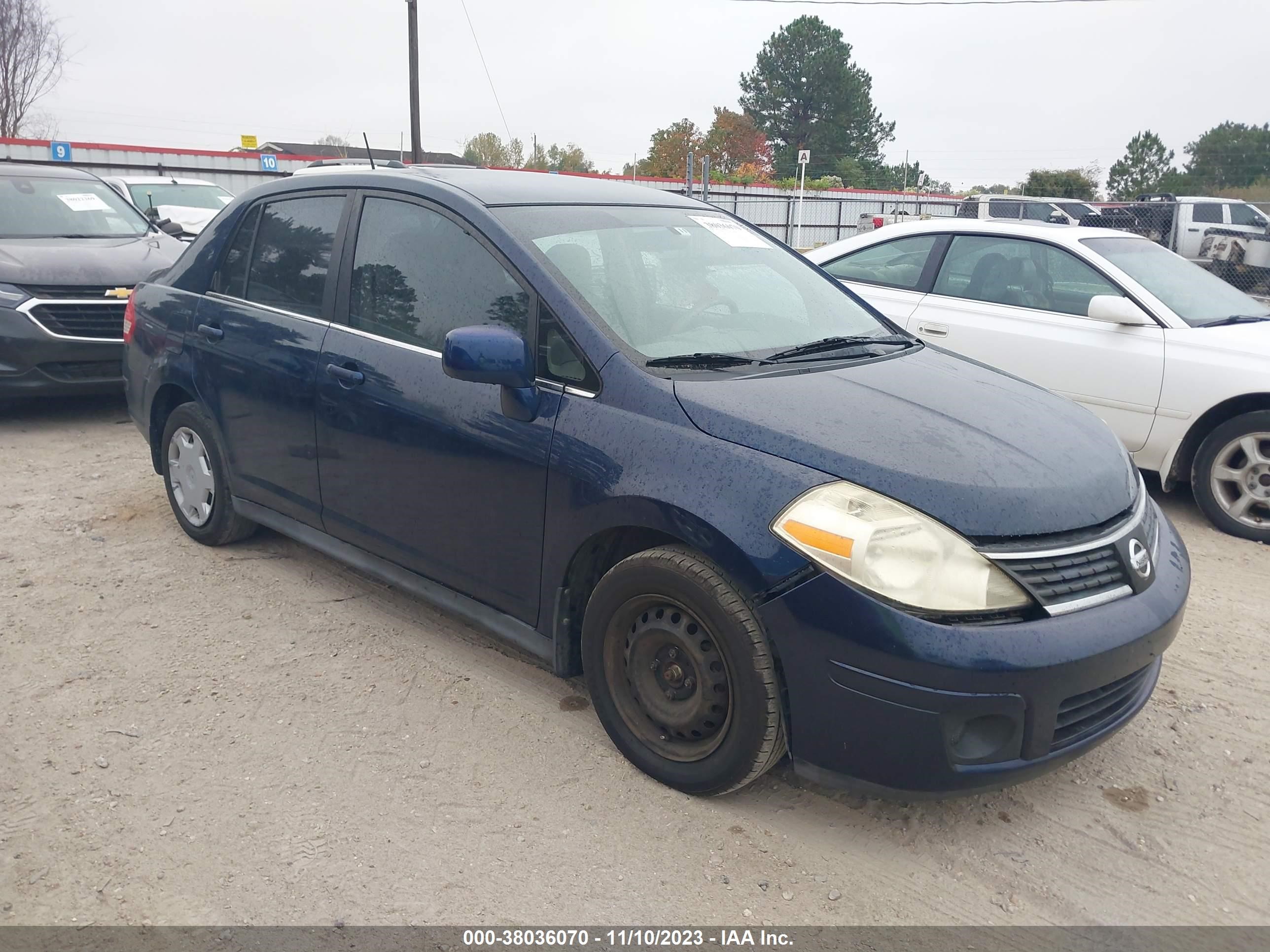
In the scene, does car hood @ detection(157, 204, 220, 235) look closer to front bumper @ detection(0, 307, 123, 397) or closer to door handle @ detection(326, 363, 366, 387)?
front bumper @ detection(0, 307, 123, 397)

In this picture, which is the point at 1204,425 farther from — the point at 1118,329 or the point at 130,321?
the point at 130,321

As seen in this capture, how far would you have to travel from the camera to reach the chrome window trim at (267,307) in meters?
3.88

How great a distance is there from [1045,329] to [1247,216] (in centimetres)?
1712

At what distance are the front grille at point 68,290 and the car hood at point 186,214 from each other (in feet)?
19.8

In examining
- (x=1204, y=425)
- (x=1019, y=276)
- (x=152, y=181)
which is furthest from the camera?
(x=152, y=181)

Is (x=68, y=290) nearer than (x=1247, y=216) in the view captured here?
Yes

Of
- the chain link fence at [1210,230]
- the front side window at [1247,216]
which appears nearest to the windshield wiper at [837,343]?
the chain link fence at [1210,230]

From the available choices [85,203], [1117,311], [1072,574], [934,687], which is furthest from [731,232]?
[85,203]

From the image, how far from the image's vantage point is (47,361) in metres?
6.69

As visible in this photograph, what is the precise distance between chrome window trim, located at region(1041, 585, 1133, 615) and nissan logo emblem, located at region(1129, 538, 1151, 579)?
0.27ft

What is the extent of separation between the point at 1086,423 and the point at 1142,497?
11.9 inches

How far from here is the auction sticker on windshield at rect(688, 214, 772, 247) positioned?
12.7 ft

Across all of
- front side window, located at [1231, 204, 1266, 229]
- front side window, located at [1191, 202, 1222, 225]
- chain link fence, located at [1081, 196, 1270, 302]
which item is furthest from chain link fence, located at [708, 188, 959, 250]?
front side window, located at [1231, 204, 1266, 229]

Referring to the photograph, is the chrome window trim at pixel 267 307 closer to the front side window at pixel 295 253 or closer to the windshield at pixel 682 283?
the front side window at pixel 295 253
